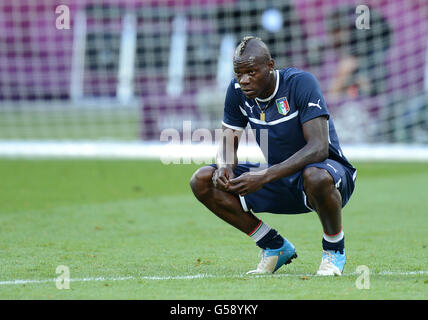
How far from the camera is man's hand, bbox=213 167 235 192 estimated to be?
216 inches

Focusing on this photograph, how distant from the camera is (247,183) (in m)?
5.29

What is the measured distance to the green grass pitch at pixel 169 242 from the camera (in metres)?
4.84

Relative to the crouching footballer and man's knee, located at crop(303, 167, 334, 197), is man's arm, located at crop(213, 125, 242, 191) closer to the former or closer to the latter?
the crouching footballer

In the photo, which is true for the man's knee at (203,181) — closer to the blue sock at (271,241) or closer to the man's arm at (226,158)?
the man's arm at (226,158)

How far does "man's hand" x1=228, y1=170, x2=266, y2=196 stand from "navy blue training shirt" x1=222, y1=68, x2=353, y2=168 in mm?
388

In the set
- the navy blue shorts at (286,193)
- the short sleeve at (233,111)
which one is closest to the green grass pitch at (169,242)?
the navy blue shorts at (286,193)

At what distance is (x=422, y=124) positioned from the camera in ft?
48.8

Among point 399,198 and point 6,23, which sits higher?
point 6,23

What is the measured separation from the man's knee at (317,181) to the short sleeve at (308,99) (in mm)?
361

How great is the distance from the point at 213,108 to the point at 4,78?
7203 millimetres

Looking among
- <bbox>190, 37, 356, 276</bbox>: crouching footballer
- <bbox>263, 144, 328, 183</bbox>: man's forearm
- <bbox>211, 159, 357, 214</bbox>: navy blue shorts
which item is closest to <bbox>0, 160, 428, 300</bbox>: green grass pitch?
<bbox>190, 37, 356, 276</bbox>: crouching footballer
